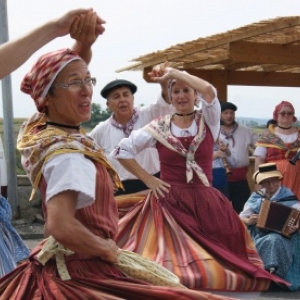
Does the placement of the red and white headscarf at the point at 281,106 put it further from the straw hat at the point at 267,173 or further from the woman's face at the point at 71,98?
the woman's face at the point at 71,98

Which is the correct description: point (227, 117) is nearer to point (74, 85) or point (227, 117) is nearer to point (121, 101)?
point (121, 101)

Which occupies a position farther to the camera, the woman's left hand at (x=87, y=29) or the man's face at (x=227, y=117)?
the man's face at (x=227, y=117)

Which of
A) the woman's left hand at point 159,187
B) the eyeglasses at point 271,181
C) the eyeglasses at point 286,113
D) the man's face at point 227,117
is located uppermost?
the eyeglasses at point 286,113

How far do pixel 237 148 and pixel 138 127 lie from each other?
5.95 ft

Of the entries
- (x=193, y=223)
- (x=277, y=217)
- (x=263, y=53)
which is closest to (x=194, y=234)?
(x=193, y=223)

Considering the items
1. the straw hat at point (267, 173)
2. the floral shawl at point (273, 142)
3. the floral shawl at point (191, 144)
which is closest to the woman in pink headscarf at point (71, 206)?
the floral shawl at point (191, 144)

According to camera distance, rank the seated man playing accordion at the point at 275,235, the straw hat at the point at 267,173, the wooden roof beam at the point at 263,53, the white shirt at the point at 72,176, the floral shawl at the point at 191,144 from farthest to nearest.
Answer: the wooden roof beam at the point at 263,53 → the straw hat at the point at 267,173 → the seated man playing accordion at the point at 275,235 → the floral shawl at the point at 191,144 → the white shirt at the point at 72,176

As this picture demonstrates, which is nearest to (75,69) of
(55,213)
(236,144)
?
(55,213)

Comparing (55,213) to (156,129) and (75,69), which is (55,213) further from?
(156,129)

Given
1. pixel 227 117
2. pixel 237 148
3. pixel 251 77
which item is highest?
pixel 251 77

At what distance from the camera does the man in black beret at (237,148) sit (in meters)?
8.48

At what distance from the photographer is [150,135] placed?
19.6ft

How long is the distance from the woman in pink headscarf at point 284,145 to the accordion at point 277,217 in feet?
3.13

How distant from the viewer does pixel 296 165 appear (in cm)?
779
